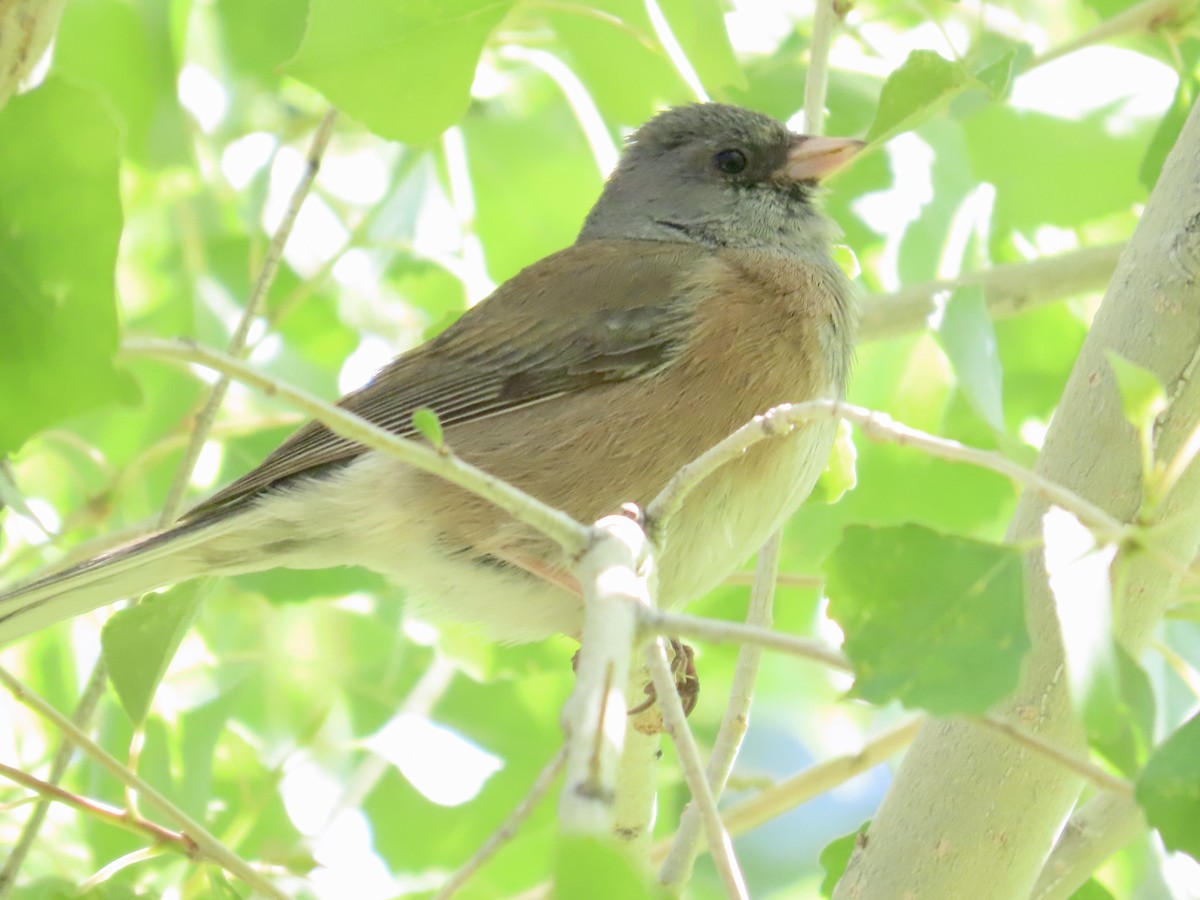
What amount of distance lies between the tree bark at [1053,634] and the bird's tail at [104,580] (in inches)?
44.1

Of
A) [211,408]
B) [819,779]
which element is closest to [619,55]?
[211,408]

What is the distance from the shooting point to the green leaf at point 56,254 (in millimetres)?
1268

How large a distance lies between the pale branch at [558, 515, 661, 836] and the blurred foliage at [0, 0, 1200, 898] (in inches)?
7.5

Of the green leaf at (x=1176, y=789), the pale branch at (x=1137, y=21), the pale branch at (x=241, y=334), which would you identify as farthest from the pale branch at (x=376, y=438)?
the pale branch at (x=1137, y=21)

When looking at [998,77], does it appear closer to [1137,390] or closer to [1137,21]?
[1137,390]

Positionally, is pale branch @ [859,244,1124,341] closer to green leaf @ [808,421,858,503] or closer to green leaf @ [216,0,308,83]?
green leaf @ [808,421,858,503]

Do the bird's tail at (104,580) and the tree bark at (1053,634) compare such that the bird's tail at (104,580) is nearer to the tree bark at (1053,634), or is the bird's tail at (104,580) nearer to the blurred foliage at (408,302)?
the blurred foliage at (408,302)

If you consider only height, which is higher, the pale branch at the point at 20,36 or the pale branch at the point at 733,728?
the pale branch at the point at 20,36

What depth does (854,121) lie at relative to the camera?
260 centimetres

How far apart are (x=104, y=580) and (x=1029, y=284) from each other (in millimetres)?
1641

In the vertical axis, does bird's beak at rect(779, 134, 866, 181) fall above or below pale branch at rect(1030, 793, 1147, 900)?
above

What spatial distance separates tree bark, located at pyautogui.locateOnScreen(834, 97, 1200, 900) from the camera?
5.01 feet

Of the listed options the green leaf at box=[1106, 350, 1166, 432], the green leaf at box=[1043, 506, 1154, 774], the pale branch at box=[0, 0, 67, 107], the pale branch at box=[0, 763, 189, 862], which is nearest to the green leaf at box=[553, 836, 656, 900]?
the green leaf at box=[1043, 506, 1154, 774]

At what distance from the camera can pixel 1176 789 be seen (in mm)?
1054
